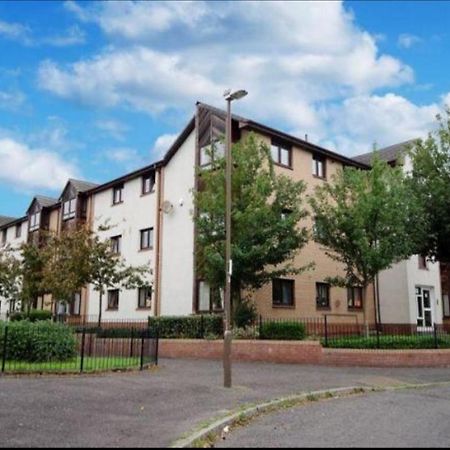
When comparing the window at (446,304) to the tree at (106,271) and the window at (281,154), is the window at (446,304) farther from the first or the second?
the tree at (106,271)

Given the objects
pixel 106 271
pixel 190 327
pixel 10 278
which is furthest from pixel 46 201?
pixel 190 327

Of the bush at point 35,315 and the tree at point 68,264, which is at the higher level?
the tree at point 68,264

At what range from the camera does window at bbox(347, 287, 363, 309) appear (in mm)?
31602

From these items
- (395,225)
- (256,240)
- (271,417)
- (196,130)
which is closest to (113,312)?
(196,130)

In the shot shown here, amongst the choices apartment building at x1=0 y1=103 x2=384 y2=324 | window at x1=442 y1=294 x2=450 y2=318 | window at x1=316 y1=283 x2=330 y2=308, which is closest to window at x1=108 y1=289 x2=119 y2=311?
apartment building at x1=0 y1=103 x2=384 y2=324

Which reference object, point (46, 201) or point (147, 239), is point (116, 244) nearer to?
point (147, 239)

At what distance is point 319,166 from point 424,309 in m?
10.1

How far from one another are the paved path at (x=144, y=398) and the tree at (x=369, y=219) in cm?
564

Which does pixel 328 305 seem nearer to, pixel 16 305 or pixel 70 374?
pixel 70 374

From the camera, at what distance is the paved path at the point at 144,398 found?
858cm

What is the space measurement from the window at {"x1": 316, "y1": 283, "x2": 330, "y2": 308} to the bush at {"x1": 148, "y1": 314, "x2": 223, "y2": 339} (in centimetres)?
802

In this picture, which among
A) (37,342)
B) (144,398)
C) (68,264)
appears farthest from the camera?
(68,264)

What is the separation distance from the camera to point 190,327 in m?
23.4

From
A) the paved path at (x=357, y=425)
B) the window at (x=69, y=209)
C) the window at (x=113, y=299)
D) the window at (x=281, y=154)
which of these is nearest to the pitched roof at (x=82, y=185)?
the window at (x=69, y=209)
